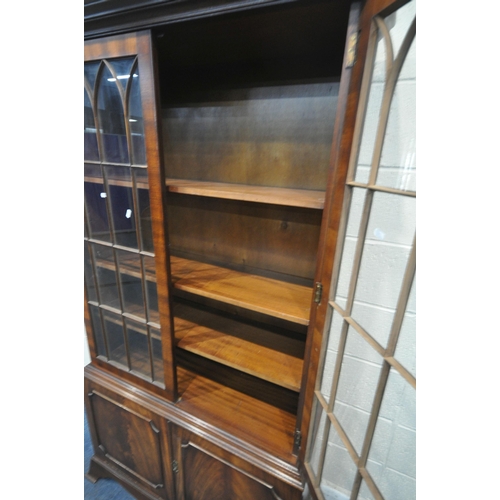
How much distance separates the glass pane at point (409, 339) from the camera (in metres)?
0.43

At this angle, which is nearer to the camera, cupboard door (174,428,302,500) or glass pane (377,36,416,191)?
glass pane (377,36,416,191)

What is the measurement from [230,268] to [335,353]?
1.99 feet

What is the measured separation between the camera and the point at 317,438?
2.40 feet

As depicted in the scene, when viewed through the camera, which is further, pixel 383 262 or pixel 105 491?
pixel 105 491

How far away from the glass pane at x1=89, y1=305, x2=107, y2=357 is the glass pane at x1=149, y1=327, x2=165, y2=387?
0.28m

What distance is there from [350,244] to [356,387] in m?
0.35

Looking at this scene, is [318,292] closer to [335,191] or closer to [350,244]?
[350,244]

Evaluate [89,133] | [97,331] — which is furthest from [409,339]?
[97,331]

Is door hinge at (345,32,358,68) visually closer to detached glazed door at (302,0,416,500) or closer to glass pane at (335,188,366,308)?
detached glazed door at (302,0,416,500)

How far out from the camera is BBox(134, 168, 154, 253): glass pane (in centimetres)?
77

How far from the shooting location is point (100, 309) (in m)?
1.04

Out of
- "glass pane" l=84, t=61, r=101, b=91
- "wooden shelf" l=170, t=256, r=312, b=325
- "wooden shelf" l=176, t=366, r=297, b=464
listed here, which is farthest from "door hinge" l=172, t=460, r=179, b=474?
"glass pane" l=84, t=61, r=101, b=91
